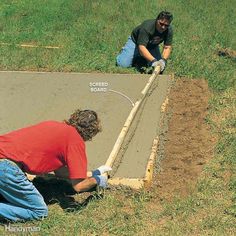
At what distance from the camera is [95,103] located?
7.20 meters

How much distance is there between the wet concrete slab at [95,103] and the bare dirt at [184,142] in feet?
0.71

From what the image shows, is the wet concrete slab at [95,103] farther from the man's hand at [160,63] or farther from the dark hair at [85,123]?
the dark hair at [85,123]

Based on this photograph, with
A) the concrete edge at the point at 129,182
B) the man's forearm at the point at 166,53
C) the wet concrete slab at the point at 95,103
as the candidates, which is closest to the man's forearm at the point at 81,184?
the concrete edge at the point at 129,182

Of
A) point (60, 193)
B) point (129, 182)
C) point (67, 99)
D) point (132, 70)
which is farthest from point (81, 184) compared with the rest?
point (132, 70)

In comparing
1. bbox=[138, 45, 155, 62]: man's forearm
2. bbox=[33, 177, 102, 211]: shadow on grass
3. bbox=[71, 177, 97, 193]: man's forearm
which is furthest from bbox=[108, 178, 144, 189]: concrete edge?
bbox=[138, 45, 155, 62]: man's forearm

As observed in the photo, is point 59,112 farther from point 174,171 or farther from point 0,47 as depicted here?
point 0,47

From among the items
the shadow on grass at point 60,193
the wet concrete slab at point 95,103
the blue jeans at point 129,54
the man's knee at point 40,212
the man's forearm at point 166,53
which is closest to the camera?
the man's knee at point 40,212

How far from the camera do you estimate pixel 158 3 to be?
1244 cm

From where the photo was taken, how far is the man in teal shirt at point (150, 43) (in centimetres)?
799

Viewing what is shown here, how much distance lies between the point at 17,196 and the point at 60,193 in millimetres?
744

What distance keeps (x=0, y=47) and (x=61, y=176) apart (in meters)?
5.11

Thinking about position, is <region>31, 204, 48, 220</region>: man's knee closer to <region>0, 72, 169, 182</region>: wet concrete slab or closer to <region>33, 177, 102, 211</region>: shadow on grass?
<region>33, 177, 102, 211</region>: shadow on grass

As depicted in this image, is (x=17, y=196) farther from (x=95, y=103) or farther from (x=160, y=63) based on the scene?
(x=160, y=63)

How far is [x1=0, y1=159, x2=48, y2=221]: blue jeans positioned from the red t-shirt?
0.10 m
